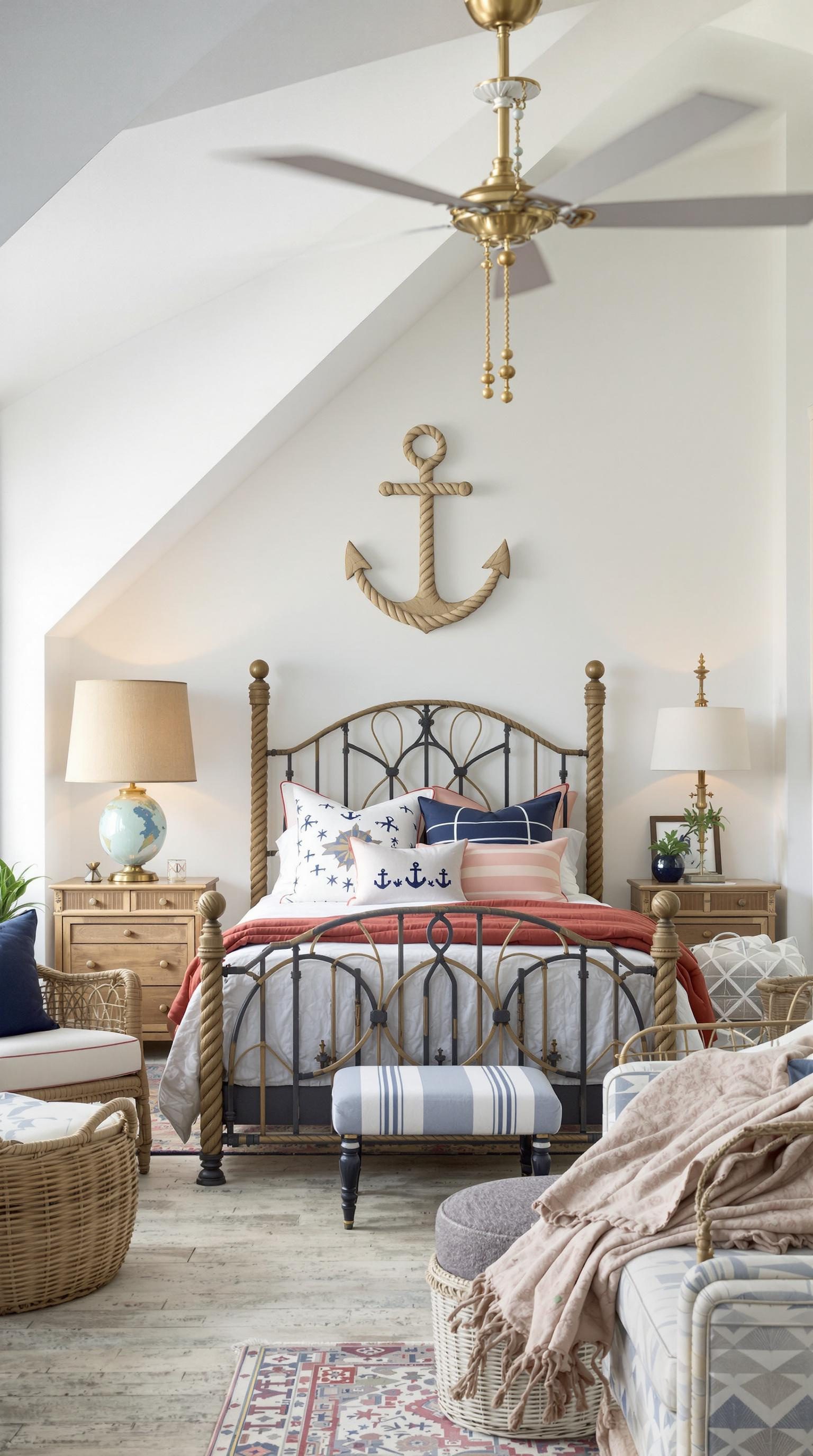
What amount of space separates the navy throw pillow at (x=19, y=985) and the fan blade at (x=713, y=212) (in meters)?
2.38

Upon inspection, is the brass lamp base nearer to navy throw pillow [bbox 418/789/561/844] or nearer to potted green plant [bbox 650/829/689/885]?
navy throw pillow [bbox 418/789/561/844]

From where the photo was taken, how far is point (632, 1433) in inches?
70.6

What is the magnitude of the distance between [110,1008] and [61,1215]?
1.07m

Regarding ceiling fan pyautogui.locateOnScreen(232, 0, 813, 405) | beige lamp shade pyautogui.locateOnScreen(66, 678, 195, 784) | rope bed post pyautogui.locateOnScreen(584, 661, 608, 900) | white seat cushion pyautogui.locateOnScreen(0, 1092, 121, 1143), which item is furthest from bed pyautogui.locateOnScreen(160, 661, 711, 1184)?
ceiling fan pyautogui.locateOnScreen(232, 0, 813, 405)

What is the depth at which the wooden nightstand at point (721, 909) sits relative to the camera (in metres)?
4.68

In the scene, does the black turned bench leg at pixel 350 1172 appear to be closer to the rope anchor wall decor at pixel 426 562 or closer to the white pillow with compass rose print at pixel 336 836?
the white pillow with compass rose print at pixel 336 836

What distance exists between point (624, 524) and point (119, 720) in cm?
225

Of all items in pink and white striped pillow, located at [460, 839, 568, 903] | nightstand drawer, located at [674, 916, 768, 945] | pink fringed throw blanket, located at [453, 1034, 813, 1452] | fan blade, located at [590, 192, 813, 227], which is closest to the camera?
pink fringed throw blanket, located at [453, 1034, 813, 1452]

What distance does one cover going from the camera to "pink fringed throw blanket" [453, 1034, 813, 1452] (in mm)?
1742

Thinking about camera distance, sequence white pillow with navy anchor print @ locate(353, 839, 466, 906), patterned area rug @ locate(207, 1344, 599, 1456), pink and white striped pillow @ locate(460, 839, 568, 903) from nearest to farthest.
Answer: patterned area rug @ locate(207, 1344, 599, 1456)
white pillow with navy anchor print @ locate(353, 839, 466, 906)
pink and white striped pillow @ locate(460, 839, 568, 903)

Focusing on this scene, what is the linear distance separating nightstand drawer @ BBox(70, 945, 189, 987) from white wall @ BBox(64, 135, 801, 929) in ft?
1.79

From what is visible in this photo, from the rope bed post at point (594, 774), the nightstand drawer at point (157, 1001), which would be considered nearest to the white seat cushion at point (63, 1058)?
the nightstand drawer at point (157, 1001)

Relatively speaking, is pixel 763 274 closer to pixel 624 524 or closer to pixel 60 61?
pixel 624 524

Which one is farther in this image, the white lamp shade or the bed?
the white lamp shade
